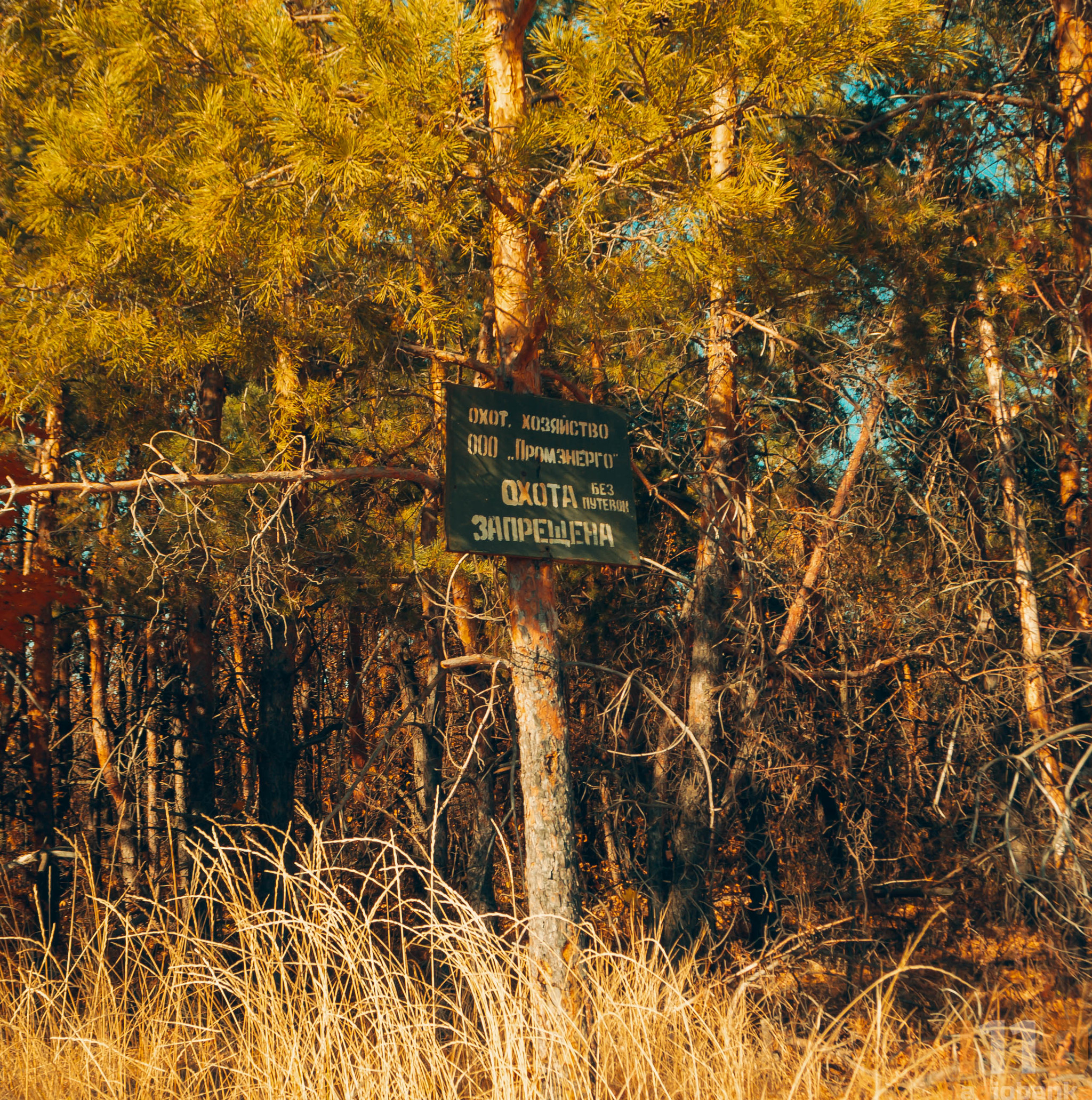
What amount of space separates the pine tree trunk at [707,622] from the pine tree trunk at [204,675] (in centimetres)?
410

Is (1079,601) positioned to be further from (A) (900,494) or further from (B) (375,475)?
(B) (375,475)

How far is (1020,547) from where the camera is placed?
22.5 feet

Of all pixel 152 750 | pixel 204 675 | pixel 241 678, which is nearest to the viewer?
pixel 204 675

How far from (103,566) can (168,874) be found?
14.5 feet

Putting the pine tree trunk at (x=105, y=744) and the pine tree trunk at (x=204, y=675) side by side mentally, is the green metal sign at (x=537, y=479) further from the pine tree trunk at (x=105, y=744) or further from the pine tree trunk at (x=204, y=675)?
the pine tree trunk at (x=105, y=744)

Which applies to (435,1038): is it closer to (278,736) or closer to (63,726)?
(278,736)

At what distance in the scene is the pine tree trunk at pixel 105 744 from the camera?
9.12 metres

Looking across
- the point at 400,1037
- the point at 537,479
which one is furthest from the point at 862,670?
the point at 400,1037

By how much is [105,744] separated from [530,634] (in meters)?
8.69

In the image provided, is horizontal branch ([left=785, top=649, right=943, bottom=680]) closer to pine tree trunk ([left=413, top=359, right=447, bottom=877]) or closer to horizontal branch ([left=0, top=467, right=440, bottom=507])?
pine tree trunk ([left=413, top=359, right=447, bottom=877])

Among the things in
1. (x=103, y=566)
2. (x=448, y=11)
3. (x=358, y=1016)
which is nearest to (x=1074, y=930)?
(x=358, y=1016)

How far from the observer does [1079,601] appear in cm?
698

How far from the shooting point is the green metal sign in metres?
3.68

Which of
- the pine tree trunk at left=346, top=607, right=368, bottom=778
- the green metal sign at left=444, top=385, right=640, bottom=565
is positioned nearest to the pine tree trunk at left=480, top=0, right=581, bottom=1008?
the green metal sign at left=444, top=385, right=640, bottom=565
